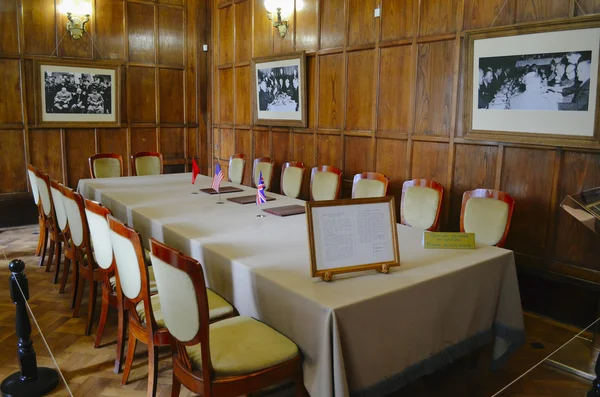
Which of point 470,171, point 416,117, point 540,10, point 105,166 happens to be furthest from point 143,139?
point 540,10

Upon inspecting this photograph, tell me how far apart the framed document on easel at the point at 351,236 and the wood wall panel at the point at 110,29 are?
6076 mm

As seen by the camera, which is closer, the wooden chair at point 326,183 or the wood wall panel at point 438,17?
the wood wall panel at point 438,17

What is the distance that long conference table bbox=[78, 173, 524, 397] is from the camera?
199 cm

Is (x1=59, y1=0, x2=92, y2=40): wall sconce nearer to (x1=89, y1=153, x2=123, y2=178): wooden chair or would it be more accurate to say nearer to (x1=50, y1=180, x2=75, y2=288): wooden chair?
(x1=89, y1=153, x2=123, y2=178): wooden chair

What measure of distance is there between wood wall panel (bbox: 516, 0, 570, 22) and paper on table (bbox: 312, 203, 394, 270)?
2382 mm

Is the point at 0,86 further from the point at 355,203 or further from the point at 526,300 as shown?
the point at 526,300

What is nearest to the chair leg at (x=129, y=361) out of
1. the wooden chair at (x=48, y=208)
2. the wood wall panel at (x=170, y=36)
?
the wooden chair at (x=48, y=208)

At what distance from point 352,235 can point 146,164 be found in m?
4.77

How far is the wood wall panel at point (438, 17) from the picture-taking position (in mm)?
4328

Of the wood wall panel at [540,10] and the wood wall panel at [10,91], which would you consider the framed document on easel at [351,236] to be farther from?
the wood wall panel at [10,91]

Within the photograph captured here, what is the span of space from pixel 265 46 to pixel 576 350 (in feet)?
17.2

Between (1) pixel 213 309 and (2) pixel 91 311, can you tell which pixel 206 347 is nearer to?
(1) pixel 213 309

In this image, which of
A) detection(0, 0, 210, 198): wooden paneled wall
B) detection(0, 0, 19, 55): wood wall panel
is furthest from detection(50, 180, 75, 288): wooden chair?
detection(0, 0, 19, 55): wood wall panel

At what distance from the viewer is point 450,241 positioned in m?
2.79
